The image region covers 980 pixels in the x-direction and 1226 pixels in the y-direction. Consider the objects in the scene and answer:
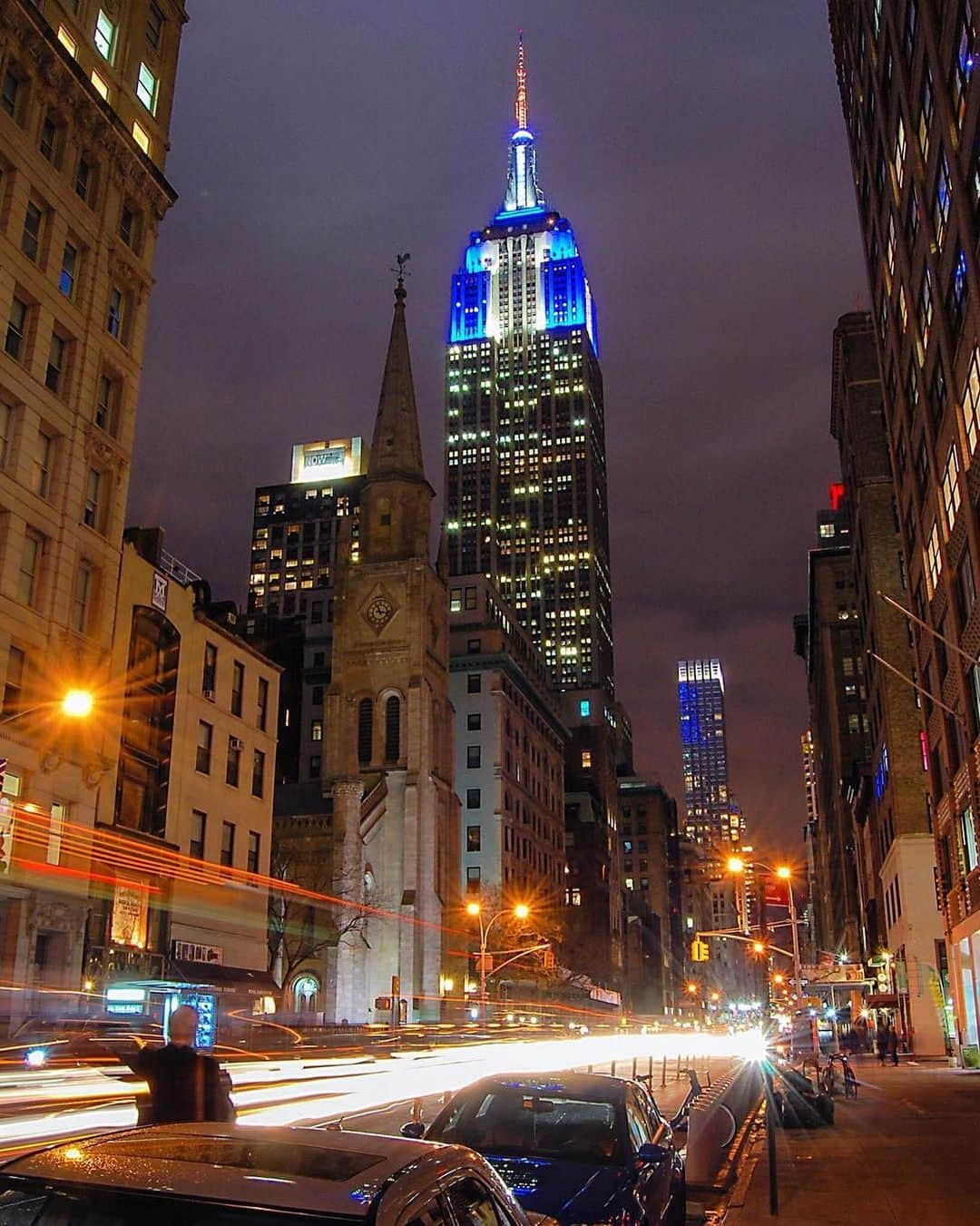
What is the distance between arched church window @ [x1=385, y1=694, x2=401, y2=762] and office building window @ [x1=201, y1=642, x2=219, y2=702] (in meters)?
35.1

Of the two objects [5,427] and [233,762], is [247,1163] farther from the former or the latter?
[233,762]

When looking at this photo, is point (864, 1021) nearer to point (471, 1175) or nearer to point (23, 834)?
point (23, 834)

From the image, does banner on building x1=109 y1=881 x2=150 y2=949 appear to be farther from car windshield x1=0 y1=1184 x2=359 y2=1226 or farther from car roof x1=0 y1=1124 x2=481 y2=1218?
car windshield x1=0 y1=1184 x2=359 y2=1226

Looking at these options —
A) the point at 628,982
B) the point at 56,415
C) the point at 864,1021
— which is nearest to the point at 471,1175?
the point at 56,415

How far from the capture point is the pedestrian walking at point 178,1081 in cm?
848

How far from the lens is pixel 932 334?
4022 cm

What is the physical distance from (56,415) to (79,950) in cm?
1586

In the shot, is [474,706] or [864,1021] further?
[474,706]

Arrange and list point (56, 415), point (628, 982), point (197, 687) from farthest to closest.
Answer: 1. point (628, 982)
2. point (197, 687)
3. point (56, 415)

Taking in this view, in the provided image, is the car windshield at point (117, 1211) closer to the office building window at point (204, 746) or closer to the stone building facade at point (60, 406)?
the stone building facade at point (60, 406)

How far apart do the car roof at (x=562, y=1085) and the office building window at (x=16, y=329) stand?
29219 millimetres

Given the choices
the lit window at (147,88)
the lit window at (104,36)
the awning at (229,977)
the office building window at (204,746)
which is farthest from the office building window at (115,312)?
the awning at (229,977)

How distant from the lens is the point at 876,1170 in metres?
15.3

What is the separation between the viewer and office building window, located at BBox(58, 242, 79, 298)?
3550cm
